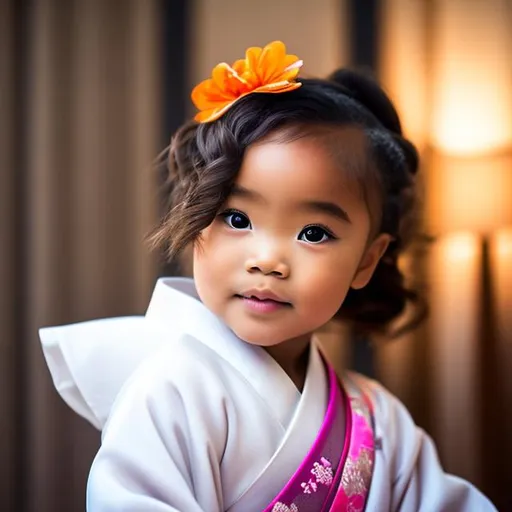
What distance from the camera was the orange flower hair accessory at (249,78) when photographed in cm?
88

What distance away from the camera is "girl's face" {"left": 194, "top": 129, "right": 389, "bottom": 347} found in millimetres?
830

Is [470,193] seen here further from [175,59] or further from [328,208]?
[328,208]

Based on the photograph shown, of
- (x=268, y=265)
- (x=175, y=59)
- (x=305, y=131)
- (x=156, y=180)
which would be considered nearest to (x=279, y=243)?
(x=268, y=265)

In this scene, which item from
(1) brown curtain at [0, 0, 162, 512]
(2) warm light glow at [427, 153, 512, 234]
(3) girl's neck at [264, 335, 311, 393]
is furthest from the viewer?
(2) warm light glow at [427, 153, 512, 234]

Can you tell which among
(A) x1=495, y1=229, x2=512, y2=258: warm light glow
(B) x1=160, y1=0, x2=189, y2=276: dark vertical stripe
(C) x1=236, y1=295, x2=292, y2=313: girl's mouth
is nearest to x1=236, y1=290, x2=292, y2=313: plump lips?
(C) x1=236, y1=295, x2=292, y2=313: girl's mouth

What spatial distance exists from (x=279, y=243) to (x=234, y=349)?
0.54 ft

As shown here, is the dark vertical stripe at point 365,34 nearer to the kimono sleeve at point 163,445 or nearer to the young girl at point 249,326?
the young girl at point 249,326

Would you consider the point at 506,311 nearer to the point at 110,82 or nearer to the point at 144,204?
the point at 144,204

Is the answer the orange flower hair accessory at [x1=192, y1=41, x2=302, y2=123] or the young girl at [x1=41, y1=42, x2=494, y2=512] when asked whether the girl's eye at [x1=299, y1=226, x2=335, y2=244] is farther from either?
the orange flower hair accessory at [x1=192, y1=41, x2=302, y2=123]

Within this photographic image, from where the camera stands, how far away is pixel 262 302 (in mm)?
845

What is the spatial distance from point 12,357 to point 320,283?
3.48 feet

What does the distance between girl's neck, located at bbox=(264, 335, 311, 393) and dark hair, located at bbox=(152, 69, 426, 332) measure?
0.17 m

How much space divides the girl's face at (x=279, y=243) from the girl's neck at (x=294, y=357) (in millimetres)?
107

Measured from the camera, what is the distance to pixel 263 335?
33.7 inches
